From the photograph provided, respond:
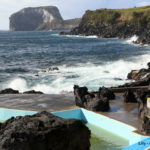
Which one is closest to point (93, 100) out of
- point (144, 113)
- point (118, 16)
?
point (144, 113)

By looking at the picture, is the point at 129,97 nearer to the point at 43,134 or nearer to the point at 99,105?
the point at 99,105

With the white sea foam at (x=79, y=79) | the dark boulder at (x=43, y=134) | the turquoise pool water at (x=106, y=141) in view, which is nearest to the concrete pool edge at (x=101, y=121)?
the turquoise pool water at (x=106, y=141)

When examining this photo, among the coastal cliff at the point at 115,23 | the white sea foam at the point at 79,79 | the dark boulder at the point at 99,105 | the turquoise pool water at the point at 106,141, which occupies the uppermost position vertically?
the coastal cliff at the point at 115,23

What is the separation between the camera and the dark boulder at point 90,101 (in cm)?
1891

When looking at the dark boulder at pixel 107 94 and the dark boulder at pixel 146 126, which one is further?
the dark boulder at pixel 107 94

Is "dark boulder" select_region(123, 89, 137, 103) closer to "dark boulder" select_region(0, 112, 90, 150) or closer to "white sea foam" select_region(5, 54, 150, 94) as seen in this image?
"white sea foam" select_region(5, 54, 150, 94)

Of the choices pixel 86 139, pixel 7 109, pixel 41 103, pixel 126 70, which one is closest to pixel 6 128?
pixel 86 139

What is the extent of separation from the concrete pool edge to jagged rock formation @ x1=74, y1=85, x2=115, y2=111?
569 mm

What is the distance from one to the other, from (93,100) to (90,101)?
26cm

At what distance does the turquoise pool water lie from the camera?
14711 millimetres

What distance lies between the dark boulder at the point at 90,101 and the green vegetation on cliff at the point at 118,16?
3832 inches

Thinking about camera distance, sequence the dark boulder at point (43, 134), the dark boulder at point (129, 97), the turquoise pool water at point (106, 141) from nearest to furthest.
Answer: the dark boulder at point (43, 134) < the turquoise pool water at point (106, 141) < the dark boulder at point (129, 97)

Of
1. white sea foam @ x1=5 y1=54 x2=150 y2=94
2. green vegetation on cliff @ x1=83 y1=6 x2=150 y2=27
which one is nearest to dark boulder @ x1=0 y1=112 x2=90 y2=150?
white sea foam @ x1=5 y1=54 x2=150 y2=94

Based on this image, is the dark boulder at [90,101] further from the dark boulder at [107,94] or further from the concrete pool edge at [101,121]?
the dark boulder at [107,94]
